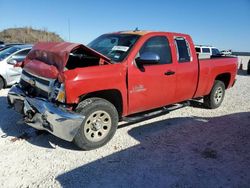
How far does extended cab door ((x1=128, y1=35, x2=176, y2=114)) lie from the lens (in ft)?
16.8

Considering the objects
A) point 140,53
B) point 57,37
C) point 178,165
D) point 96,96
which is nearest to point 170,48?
point 140,53

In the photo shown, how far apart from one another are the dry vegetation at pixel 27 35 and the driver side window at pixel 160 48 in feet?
124

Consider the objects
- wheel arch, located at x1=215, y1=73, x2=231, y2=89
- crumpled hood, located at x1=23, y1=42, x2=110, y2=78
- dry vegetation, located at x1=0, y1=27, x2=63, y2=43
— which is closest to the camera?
crumpled hood, located at x1=23, y1=42, x2=110, y2=78

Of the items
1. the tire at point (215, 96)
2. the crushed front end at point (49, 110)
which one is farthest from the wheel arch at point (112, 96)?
the tire at point (215, 96)

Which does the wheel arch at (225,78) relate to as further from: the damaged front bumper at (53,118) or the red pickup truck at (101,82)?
the damaged front bumper at (53,118)

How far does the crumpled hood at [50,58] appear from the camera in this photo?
14.6 feet

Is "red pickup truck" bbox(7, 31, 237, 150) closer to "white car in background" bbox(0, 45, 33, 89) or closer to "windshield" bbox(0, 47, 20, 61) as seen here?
"white car in background" bbox(0, 45, 33, 89)

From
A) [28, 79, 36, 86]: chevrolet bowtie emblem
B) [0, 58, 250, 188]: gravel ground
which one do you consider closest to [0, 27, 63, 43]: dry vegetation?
[28, 79, 36, 86]: chevrolet bowtie emblem

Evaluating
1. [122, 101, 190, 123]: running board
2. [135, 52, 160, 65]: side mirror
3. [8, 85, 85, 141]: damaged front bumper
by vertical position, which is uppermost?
[135, 52, 160, 65]: side mirror

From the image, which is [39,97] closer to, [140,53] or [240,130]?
[140,53]

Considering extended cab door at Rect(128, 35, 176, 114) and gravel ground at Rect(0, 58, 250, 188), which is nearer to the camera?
gravel ground at Rect(0, 58, 250, 188)

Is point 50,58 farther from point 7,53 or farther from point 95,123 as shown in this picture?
point 7,53

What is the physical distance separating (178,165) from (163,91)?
1.83m

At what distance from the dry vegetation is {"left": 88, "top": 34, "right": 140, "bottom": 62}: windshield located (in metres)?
37.2
